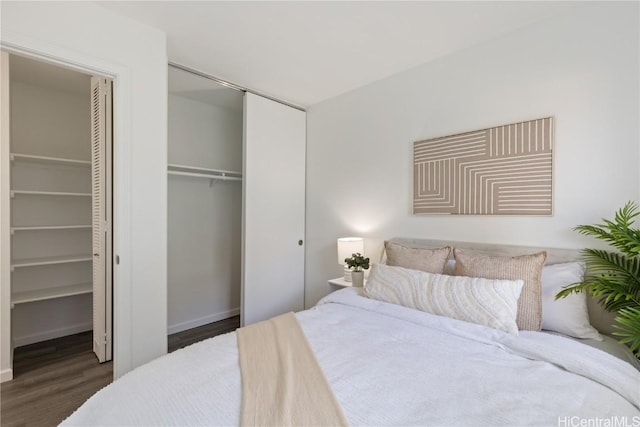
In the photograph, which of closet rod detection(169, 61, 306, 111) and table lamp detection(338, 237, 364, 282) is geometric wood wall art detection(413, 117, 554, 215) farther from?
closet rod detection(169, 61, 306, 111)

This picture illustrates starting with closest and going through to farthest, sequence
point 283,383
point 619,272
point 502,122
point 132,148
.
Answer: point 283,383, point 619,272, point 132,148, point 502,122

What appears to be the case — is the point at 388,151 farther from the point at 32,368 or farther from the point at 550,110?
the point at 32,368

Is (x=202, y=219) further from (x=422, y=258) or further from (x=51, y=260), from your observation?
(x=422, y=258)

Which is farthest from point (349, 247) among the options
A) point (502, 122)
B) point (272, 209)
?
point (502, 122)

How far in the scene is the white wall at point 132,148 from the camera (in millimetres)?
1806

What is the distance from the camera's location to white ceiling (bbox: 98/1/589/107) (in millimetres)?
1843

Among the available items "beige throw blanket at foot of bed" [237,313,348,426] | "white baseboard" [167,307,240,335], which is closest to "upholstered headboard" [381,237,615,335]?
"beige throw blanket at foot of bed" [237,313,348,426]

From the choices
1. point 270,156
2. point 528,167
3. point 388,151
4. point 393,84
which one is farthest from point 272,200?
point 528,167

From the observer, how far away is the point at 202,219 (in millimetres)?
3420

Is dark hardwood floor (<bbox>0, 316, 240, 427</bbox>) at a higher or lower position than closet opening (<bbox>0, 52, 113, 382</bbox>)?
lower

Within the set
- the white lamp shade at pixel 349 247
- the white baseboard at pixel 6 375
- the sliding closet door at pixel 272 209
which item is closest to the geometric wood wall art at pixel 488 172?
the white lamp shade at pixel 349 247

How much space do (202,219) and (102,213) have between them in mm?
1072

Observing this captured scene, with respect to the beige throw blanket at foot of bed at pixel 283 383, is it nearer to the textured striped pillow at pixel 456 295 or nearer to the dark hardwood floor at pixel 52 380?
the textured striped pillow at pixel 456 295

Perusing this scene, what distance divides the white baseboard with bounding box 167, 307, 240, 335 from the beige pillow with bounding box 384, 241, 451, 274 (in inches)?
89.6
